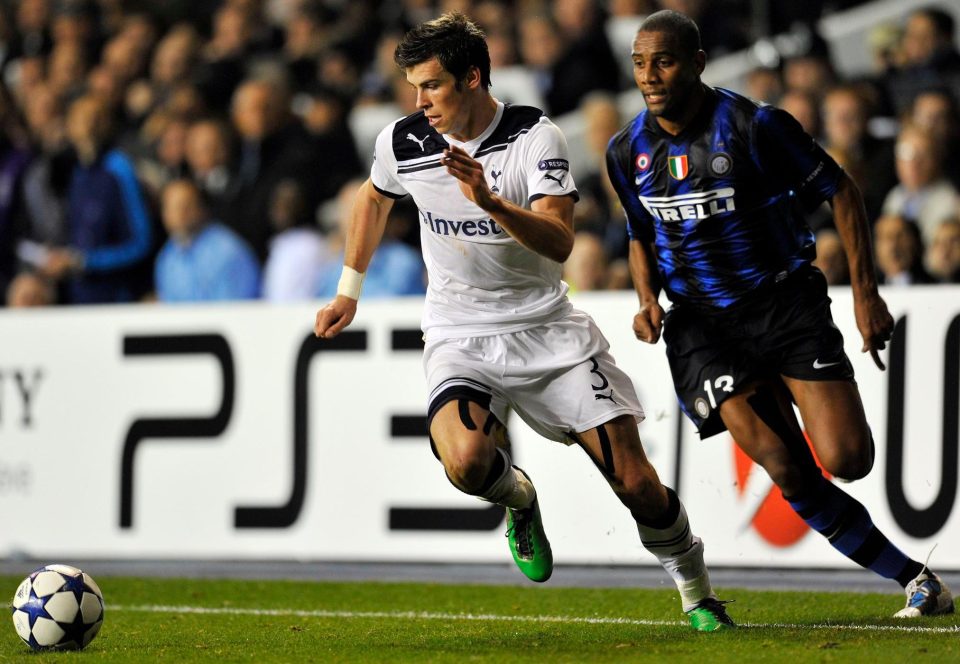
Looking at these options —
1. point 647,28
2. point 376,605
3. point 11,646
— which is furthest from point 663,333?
point 11,646

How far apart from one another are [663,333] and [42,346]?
478cm

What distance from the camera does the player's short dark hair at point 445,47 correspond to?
5.35 metres

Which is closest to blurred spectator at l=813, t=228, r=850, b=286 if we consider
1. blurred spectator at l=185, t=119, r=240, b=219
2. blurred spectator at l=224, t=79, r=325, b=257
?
blurred spectator at l=224, t=79, r=325, b=257

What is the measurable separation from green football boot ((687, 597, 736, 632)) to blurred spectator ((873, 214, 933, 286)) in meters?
3.31

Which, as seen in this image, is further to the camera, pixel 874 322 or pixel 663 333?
pixel 663 333

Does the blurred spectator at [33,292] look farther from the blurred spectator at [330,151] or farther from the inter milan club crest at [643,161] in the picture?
the inter milan club crest at [643,161]

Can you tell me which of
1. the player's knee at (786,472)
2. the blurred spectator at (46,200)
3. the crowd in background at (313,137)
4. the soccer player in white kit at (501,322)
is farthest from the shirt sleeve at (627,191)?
the blurred spectator at (46,200)

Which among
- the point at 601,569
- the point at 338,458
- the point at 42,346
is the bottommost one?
the point at 601,569

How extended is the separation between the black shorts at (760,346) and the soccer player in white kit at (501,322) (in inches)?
15.0

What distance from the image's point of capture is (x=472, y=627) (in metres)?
6.04

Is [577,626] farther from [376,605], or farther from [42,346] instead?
[42,346]

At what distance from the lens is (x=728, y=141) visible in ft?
18.5

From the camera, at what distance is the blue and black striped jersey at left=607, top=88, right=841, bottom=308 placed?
557 cm

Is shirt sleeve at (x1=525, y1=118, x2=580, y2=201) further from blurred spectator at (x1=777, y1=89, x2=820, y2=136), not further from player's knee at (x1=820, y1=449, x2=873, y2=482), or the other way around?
blurred spectator at (x1=777, y1=89, x2=820, y2=136)
